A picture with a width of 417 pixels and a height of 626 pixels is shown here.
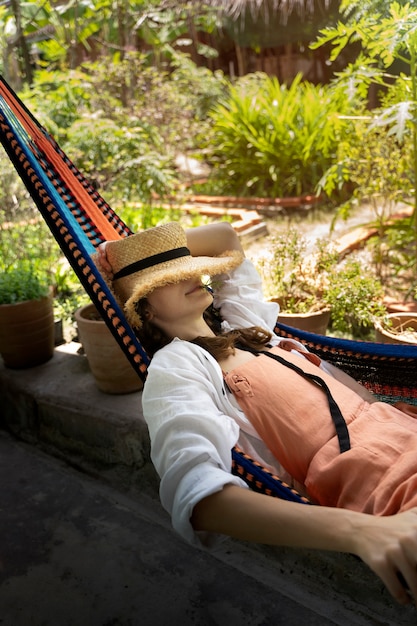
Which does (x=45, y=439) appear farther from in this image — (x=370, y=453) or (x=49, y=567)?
(x=370, y=453)

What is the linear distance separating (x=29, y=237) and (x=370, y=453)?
335 cm

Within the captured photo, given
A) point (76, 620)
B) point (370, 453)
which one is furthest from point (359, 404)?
point (76, 620)

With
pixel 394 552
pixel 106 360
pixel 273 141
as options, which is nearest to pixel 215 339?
pixel 394 552

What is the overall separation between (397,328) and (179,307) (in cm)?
129

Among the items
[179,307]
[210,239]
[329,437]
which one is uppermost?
[210,239]

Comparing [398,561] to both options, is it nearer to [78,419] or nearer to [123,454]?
[123,454]

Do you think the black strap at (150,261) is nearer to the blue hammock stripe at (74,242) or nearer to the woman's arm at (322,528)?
the blue hammock stripe at (74,242)

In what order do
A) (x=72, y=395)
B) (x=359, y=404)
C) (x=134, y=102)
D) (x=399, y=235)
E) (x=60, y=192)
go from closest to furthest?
(x=359, y=404) → (x=60, y=192) → (x=72, y=395) → (x=399, y=235) → (x=134, y=102)

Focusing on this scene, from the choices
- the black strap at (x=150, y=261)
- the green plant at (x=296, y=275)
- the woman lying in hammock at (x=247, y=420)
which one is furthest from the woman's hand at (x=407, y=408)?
the green plant at (x=296, y=275)

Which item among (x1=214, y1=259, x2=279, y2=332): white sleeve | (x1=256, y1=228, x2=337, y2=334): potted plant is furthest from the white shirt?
(x1=256, y1=228, x2=337, y2=334): potted plant

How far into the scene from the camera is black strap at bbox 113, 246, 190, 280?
1565 millimetres

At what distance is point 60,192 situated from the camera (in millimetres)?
1939

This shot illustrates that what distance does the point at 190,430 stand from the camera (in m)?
1.18

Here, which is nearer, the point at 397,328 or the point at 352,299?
the point at 397,328
